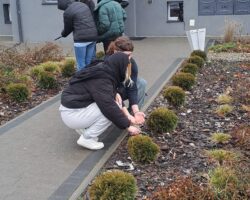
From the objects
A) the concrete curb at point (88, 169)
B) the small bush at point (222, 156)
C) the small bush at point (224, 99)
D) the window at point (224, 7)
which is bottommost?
the concrete curb at point (88, 169)

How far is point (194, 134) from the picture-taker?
5738 millimetres

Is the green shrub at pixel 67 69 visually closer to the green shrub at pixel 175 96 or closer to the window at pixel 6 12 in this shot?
the green shrub at pixel 175 96

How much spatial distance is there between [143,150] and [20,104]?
10.6 feet

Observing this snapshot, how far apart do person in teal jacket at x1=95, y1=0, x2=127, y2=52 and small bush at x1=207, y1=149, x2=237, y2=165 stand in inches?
146

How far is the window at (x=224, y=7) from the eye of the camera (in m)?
15.6

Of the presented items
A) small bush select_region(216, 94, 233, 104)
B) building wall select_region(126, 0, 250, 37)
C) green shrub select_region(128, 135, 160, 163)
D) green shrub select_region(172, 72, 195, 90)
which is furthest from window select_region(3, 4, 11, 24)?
green shrub select_region(128, 135, 160, 163)

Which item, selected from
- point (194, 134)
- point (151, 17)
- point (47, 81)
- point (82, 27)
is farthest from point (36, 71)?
point (151, 17)

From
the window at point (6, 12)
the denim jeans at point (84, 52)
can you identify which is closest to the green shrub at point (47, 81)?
the denim jeans at point (84, 52)

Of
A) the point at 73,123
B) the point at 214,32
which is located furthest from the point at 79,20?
the point at 214,32

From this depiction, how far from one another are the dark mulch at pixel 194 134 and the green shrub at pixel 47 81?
1.94 m

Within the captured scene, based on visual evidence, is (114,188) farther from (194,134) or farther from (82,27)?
(82,27)

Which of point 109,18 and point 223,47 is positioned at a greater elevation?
point 109,18

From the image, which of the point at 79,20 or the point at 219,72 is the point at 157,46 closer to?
the point at 219,72

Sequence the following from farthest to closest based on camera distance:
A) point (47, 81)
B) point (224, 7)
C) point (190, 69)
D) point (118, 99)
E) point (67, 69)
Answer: point (224, 7) < point (67, 69) < point (190, 69) < point (47, 81) < point (118, 99)
